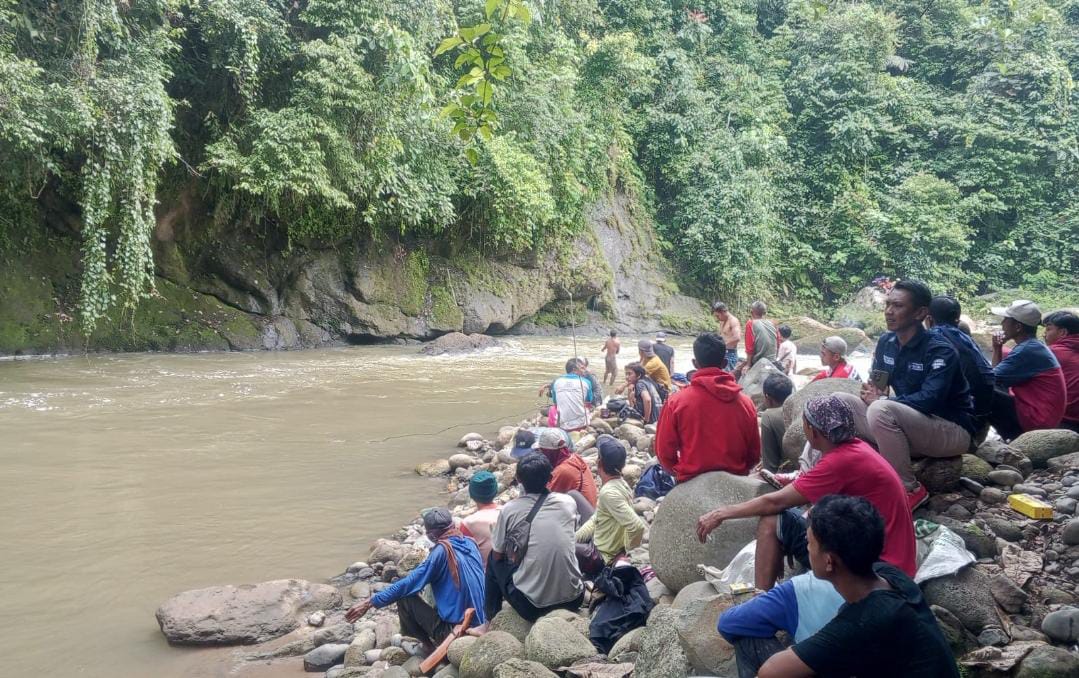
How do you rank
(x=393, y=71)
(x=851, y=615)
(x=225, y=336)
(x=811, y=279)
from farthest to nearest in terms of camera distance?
(x=811, y=279), (x=225, y=336), (x=393, y=71), (x=851, y=615)

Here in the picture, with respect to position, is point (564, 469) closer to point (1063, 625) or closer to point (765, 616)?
point (765, 616)

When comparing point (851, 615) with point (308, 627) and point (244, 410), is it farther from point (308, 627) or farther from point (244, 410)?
point (244, 410)

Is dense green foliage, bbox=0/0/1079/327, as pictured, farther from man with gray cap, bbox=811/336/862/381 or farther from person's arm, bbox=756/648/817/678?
man with gray cap, bbox=811/336/862/381

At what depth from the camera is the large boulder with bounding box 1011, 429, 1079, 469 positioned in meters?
4.97

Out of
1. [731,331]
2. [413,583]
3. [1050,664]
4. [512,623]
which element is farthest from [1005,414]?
[731,331]

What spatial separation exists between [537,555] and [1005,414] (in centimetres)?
332

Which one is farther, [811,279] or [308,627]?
[811,279]

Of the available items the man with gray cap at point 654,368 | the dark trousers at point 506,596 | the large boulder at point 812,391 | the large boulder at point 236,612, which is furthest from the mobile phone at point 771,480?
the man with gray cap at point 654,368

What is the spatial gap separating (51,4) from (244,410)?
786 cm

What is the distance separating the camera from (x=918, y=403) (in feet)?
14.1

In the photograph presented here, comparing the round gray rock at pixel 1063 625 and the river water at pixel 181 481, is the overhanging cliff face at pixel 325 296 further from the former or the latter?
the round gray rock at pixel 1063 625

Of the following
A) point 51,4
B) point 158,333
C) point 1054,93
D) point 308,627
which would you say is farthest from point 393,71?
point 1054,93

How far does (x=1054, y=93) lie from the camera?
88.5ft

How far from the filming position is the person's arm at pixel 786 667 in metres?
2.40
